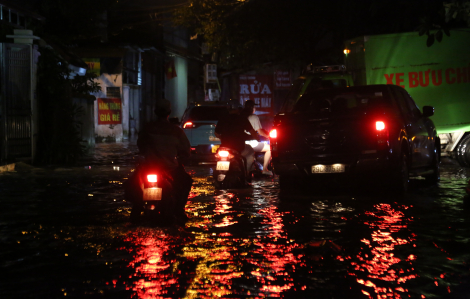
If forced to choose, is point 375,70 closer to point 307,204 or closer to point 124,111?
point 307,204

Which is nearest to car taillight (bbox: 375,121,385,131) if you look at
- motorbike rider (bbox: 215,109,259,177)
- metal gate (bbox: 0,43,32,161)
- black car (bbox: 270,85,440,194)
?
black car (bbox: 270,85,440,194)

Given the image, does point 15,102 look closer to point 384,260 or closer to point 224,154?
point 224,154

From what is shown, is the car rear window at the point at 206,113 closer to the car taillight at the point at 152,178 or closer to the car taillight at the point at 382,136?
the car taillight at the point at 382,136

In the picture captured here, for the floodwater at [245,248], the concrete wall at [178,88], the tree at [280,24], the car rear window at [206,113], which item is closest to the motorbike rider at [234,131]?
the floodwater at [245,248]

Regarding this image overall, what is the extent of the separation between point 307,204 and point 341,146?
4.06 feet

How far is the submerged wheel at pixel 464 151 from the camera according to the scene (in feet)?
48.2

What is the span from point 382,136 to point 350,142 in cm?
49

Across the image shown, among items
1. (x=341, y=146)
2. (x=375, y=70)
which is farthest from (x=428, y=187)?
(x=375, y=70)

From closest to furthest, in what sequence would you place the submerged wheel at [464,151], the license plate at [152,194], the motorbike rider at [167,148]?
the license plate at [152,194] → the motorbike rider at [167,148] → the submerged wheel at [464,151]

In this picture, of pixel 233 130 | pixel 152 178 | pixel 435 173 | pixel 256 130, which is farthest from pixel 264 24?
pixel 152 178

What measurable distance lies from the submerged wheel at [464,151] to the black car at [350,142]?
4384 mm

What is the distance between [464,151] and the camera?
580 inches

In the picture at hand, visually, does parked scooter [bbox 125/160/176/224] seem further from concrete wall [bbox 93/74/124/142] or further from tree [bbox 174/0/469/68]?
concrete wall [bbox 93/74/124/142]

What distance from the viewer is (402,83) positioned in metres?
15.6
